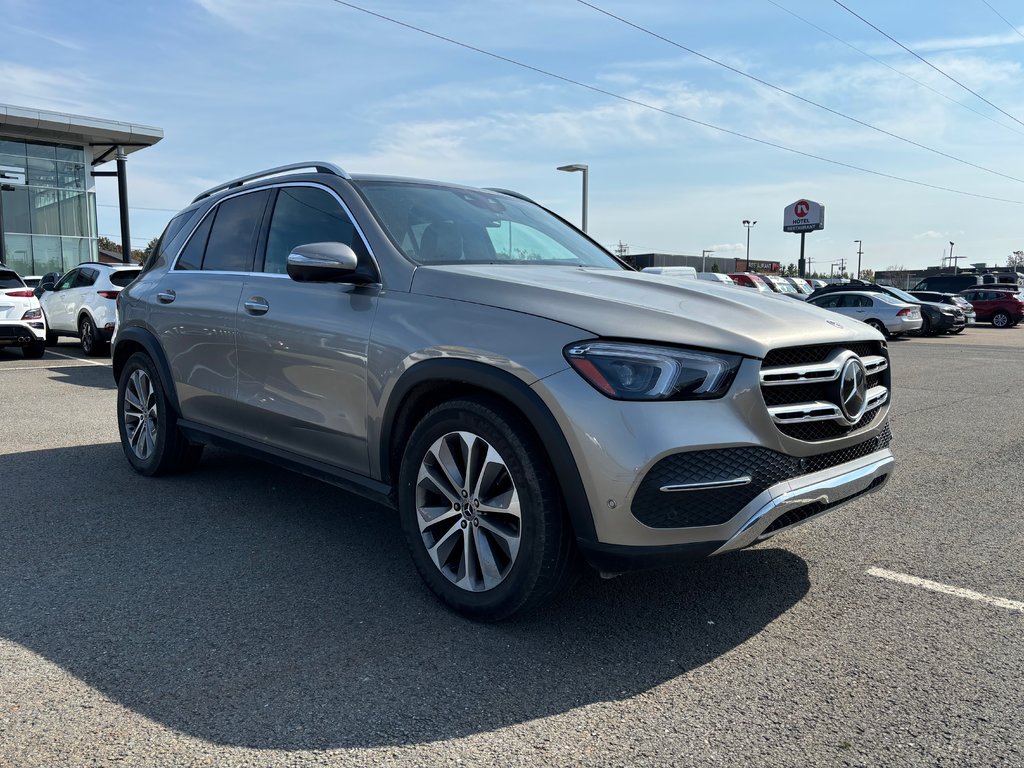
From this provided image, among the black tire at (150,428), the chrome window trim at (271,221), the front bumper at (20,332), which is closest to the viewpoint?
the chrome window trim at (271,221)

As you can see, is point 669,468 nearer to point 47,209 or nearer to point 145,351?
point 145,351

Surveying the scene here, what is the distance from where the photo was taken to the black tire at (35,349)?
1367cm

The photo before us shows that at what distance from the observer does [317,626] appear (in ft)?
10.6

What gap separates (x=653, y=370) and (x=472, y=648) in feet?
3.92

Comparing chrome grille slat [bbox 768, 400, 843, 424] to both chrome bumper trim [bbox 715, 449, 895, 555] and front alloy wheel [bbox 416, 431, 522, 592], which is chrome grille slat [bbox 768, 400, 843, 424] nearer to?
chrome bumper trim [bbox 715, 449, 895, 555]

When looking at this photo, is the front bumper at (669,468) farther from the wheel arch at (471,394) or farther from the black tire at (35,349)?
the black tire at (35,349)

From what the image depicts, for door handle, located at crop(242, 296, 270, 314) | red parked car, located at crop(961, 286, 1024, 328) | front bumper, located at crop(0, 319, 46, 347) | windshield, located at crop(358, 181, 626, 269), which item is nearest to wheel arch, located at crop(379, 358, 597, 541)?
windshield, located at crop(358, 181, 626, 269)

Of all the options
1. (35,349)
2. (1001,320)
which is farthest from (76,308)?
(1001,320)

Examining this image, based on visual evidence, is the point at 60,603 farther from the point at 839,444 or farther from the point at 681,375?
the point at 839,444

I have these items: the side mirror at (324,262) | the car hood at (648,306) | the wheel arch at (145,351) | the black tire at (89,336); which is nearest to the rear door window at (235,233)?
the wheel arch at (145,351)

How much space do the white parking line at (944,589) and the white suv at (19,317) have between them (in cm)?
1334

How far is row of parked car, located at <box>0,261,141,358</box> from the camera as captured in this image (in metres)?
13.2

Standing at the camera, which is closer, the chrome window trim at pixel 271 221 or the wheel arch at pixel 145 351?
the chrome window trim at pixel 271 221

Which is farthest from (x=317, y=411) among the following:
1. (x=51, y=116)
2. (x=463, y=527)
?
(x=51, y=116)
